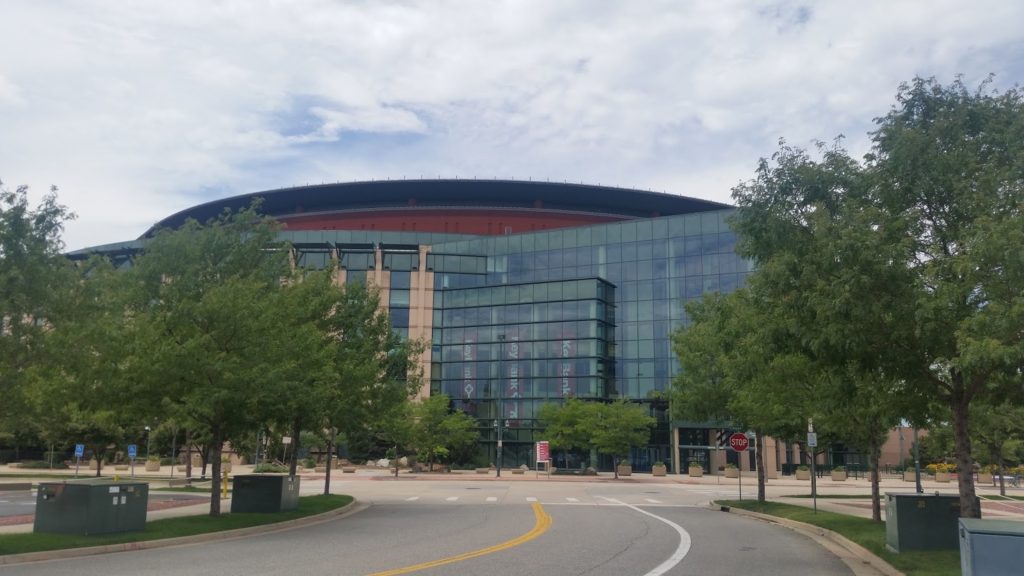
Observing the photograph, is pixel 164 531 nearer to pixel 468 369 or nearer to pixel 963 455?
pixel 963 455

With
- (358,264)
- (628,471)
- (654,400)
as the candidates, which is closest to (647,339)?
(654,400)

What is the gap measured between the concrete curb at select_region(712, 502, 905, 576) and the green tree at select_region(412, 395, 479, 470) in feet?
134

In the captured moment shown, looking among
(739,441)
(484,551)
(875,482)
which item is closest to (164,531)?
(484,551)

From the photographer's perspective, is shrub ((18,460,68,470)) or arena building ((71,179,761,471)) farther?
arena building ((71,179,761,471))

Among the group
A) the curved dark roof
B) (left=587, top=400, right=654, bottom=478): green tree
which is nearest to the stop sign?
(left=587, top=400, right=654, bottom=478): green tree

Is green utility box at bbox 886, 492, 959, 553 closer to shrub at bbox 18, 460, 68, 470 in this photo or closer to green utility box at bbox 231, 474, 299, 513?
green utility box at bbox 231, 474, 299, 513

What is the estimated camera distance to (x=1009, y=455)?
67875 millimetres

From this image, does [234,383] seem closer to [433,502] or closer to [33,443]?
[433,502]

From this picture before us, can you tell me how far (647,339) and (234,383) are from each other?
57.7 m

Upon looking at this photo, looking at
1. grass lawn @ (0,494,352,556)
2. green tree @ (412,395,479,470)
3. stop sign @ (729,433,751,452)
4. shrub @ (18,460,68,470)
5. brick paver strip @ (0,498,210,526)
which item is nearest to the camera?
grass lawn @ (0,494,352,556)

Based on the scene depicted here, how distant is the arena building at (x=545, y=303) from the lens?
240ft

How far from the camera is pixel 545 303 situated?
7538 centimetres

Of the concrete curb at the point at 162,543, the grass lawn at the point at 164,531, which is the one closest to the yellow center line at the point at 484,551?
the concrete curb at the point at 162,543

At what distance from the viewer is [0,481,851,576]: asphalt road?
13.7 meters
